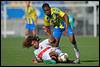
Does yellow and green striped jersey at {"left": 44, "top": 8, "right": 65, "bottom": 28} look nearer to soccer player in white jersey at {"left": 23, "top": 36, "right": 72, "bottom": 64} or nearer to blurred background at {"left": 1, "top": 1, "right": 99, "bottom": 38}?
soccer player in white jersey at {"left": 23, "top": 36, "right": 72, "bottom": 64}

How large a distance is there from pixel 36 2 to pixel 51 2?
119cm

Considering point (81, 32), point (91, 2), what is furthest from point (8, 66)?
point (81, 32)

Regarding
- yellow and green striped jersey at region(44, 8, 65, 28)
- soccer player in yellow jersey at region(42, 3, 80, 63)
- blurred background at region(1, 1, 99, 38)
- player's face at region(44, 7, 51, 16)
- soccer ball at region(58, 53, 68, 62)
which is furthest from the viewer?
blurred background at region(1, 1, 99, 38)

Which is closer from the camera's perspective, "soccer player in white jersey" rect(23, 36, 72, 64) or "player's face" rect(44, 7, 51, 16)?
"soccer player in white jersey" rect(23, 36, 72, 64)

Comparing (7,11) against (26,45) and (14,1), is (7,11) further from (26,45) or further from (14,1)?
→ (26,45)

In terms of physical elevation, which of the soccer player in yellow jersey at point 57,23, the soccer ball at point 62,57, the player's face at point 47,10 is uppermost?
the player's face at point 47,10

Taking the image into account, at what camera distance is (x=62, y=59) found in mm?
14648

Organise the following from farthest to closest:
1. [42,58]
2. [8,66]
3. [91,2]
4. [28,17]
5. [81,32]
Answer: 1. [81,32]
2. [91,2]
3. [28,17]
4. [42,58]
5. [8,66]

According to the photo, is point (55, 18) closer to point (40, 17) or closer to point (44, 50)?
point (44, 50)

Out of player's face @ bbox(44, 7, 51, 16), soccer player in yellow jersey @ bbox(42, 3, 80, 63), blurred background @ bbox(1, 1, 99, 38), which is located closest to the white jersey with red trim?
soccer player in yellow jersey @ bbox(42, 3, 80, 63)

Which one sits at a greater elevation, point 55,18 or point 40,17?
point 55,18

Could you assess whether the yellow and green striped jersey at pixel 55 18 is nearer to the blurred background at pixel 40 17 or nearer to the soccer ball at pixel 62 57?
the soccer ball at pixel 62 57

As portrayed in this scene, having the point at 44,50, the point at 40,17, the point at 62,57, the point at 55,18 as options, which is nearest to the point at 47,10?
the point at 55,18

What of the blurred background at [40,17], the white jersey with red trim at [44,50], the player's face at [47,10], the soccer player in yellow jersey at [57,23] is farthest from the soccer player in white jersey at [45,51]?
the blurred background at [40,17]
